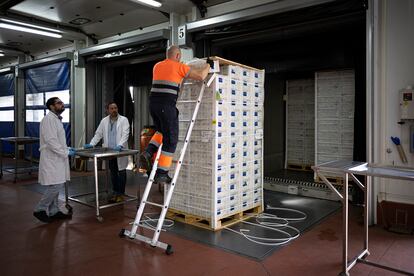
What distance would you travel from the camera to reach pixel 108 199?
20.2 ft

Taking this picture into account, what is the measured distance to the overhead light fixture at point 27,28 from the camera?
804 cm

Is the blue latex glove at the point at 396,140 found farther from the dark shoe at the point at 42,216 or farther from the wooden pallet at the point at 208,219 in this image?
the dark shoe at the point at 42,216

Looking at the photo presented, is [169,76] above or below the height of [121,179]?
above

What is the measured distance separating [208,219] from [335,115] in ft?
12.1

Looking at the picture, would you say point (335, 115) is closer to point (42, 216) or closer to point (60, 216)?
point (60, 216)

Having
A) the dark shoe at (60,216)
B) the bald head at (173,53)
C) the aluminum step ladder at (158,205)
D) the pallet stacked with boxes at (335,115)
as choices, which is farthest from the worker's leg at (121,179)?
the pallet stacked with boxes at (335,115)

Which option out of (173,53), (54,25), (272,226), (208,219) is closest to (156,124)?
(173,53)

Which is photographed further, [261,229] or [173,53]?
[261,229]

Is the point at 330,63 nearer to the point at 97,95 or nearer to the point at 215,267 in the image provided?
the point at 215,267

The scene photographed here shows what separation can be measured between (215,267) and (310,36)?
15.0 feet

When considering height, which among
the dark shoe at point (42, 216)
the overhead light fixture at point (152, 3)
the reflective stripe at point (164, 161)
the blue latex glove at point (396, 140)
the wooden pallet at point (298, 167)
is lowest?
the dark shoe at point (42, 216)

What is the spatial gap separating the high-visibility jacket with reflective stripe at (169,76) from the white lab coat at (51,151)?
1747 mm

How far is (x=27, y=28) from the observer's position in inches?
339

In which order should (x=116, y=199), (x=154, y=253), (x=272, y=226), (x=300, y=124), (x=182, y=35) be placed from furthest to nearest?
1. (x=300, y=124)
2. (x=182, y=35)
3. (x=116, y=199)
4. (x=272, y=226)
5. (x=154, y=253)
